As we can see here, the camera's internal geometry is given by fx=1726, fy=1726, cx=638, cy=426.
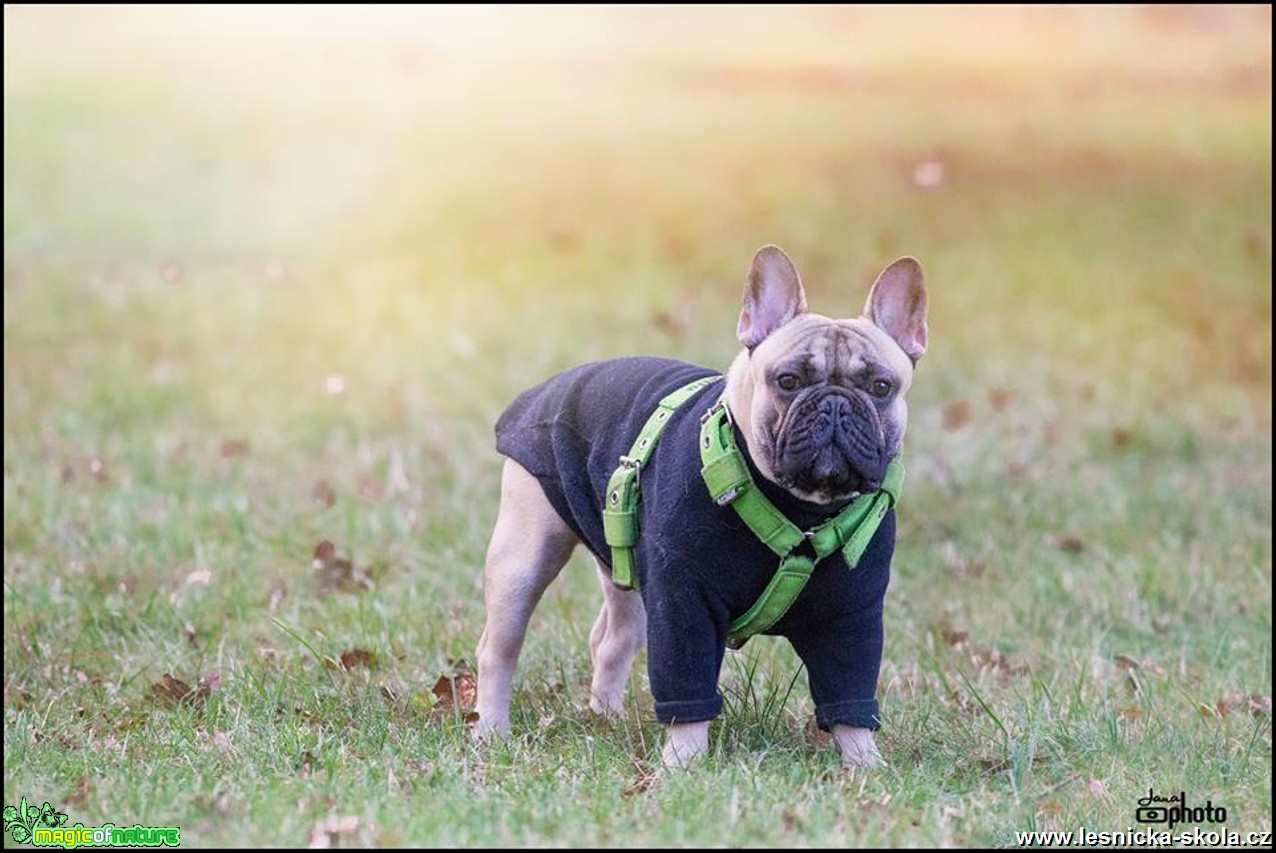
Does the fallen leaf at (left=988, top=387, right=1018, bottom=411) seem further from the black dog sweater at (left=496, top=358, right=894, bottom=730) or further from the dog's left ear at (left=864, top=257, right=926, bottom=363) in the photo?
the dog's left ear at (left=864, top=257, right=926, bottom=363)

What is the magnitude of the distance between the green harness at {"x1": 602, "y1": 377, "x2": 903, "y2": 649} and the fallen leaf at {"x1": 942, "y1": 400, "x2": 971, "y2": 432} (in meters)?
4.59

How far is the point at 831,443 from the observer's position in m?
3.94

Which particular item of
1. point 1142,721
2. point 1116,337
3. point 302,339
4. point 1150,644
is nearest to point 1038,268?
point 1116,337

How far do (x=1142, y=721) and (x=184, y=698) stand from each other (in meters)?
2.77

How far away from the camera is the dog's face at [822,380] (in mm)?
3959

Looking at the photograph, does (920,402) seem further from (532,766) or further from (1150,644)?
(532,766)

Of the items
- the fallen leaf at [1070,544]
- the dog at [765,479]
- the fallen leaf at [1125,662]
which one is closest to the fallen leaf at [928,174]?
the fallen leaf at [1070,544]

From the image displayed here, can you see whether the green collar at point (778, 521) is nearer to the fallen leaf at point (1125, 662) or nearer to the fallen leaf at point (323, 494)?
the fallen leaf at point (1125, 662)

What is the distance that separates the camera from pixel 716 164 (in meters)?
13.8

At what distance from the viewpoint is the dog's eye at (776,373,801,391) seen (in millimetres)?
4055

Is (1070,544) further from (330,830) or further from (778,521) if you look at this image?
(330,830)

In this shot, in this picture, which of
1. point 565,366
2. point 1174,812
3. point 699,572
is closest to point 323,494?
point 565,366

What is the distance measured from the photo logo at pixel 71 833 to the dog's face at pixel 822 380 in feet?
5.20

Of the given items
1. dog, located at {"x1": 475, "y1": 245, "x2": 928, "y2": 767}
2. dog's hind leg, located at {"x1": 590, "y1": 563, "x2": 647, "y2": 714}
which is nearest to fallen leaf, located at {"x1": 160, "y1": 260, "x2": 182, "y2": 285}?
dog's hind leg, located at {"x1": 590, "y1": 563, "x2": 647, "y2": 714}
